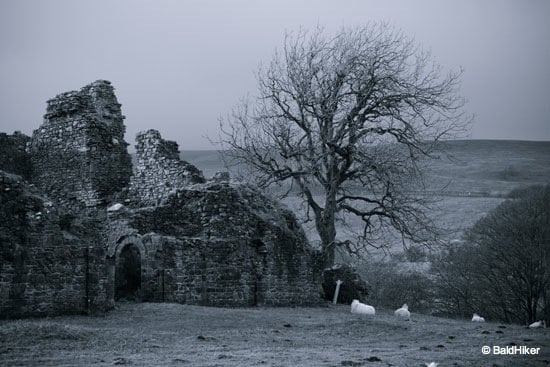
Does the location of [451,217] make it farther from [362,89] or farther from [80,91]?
[80,91]

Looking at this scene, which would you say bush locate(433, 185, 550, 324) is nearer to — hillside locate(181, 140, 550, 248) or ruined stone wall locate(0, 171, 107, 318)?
hillside locate(181, 140, 550, 248)

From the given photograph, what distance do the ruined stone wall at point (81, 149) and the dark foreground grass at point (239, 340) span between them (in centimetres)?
847

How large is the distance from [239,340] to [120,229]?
794cm

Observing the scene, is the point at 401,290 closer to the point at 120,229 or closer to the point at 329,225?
the point at 329,225

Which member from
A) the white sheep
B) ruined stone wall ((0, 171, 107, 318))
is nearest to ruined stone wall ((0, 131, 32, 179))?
ruined stone wall ((0, 171, 107, 318))

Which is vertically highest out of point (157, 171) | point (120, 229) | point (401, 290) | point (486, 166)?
point (486, 166)

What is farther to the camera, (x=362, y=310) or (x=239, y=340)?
(x=362, y=310)

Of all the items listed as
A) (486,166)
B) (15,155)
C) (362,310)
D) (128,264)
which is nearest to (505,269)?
(362,310)

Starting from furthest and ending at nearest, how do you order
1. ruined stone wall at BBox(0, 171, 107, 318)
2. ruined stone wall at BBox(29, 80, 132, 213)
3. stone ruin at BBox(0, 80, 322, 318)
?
ruined stone wall at BBox(29, 80, 132, 213)
stone ruin at BBox(0, 80, 322, 318)
ruined stone wall at BBox(0, 171, 107, 318)

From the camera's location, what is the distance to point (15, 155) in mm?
26047

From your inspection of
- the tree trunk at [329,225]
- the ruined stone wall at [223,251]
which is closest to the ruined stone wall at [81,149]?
the ruined stone wall at [223,251]

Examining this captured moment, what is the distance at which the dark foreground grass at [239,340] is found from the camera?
1095 centimetres

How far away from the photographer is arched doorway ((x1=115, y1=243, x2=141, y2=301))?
20344 mm

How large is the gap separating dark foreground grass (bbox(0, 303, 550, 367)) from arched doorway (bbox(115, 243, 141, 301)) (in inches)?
91.8
